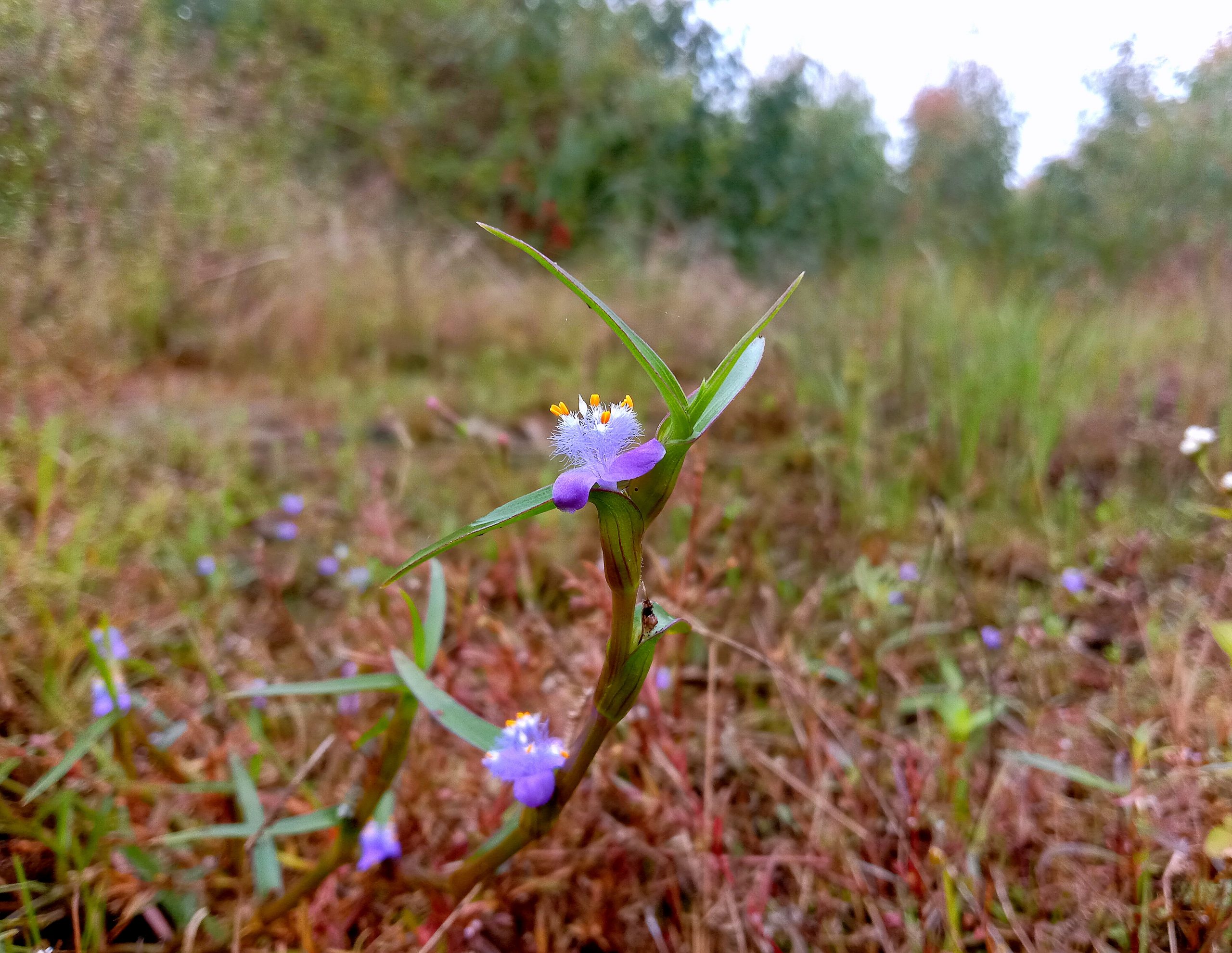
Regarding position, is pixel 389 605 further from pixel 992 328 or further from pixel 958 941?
pixel 992 328

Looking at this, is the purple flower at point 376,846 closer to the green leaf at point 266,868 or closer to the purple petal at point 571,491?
the green leaf at point 266,868

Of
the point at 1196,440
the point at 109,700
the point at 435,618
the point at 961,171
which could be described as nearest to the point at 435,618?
the point at 435,618

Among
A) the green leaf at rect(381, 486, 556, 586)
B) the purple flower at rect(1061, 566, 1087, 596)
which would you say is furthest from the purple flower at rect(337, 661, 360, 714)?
the purple flower at rect(1061, 566, 1087, 596)

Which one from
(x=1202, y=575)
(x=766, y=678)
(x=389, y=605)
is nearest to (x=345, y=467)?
(x=389, y=605)

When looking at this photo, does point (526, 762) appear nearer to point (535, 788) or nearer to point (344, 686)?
point (535, 788)

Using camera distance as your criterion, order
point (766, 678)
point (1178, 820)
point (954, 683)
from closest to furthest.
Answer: point (1178, 820), point (954, 683), point (766, 678)
